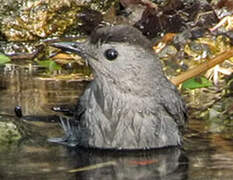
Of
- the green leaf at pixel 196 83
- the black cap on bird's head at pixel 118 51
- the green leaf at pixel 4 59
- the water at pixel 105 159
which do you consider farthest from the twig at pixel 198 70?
the green leaf at pixel 4 59

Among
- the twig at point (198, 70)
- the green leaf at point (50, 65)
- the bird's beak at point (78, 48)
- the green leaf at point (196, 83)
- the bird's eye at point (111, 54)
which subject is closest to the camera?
the bird's eye at point (111, 54)

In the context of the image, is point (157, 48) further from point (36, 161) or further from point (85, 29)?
point (36, 161)

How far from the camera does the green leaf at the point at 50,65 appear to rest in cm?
840

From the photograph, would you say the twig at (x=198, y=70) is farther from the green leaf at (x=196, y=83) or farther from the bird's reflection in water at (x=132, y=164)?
the bird's reflection in water at (x=132, y=164)

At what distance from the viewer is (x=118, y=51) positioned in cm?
564

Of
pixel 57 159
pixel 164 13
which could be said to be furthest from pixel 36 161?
pixel 164 13

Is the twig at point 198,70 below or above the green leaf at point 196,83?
above

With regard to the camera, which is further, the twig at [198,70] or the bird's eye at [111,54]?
the twig at [198,70]

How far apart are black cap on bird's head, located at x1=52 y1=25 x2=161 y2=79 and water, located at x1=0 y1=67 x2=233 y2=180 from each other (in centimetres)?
69

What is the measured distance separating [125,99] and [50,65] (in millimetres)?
2998

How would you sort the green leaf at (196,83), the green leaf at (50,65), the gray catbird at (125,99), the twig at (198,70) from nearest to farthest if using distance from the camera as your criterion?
the gray catbird at (125,99), the twig at (198,70), the green leaf at (196,83), the green leaf at (50,65)

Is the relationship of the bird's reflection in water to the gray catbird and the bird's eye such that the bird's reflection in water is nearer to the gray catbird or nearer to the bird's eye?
the gray catbird

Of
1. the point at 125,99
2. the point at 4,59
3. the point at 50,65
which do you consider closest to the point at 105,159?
the point at 125,99

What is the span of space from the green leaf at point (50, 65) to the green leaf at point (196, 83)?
1.86 metres
